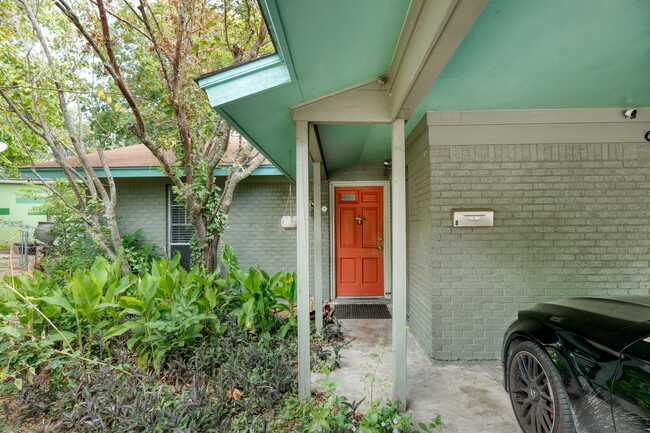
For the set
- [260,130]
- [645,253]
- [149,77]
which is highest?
[149,77]

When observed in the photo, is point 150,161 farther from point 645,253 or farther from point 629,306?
point 645,253

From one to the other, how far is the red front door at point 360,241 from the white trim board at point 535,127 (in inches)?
105

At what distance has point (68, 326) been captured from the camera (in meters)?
2.85

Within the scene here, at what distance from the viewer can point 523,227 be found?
3.20 meters

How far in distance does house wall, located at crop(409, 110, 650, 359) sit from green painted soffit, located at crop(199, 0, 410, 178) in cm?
143

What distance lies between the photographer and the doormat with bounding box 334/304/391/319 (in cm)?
491

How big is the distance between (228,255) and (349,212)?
252cm

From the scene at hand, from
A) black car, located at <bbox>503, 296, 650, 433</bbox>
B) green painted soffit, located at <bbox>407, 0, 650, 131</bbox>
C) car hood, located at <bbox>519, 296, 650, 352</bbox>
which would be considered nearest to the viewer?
black car, located at <bbox>503, 296, 650, 433</bbox>

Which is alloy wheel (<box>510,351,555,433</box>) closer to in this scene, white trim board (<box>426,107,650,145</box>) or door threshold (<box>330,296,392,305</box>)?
white trim board (<box>426,107,650,145</box>)

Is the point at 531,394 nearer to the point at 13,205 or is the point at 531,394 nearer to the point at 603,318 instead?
the point at 603,318

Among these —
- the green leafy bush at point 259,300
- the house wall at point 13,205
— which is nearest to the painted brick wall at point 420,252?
the green leafy bush at point 259,300

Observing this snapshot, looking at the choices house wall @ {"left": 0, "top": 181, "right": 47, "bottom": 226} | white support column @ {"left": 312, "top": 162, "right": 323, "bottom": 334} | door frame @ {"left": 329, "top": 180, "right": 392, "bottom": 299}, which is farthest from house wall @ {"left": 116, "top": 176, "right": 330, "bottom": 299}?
house wall @ {"left": 0, "top": 181, "right": 47, "bottom": 226}

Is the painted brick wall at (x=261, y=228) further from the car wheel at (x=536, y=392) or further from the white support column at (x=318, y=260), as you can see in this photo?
the car wheel at (x=536, y=392)

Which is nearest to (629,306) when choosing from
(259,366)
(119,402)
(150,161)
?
(259,366)
